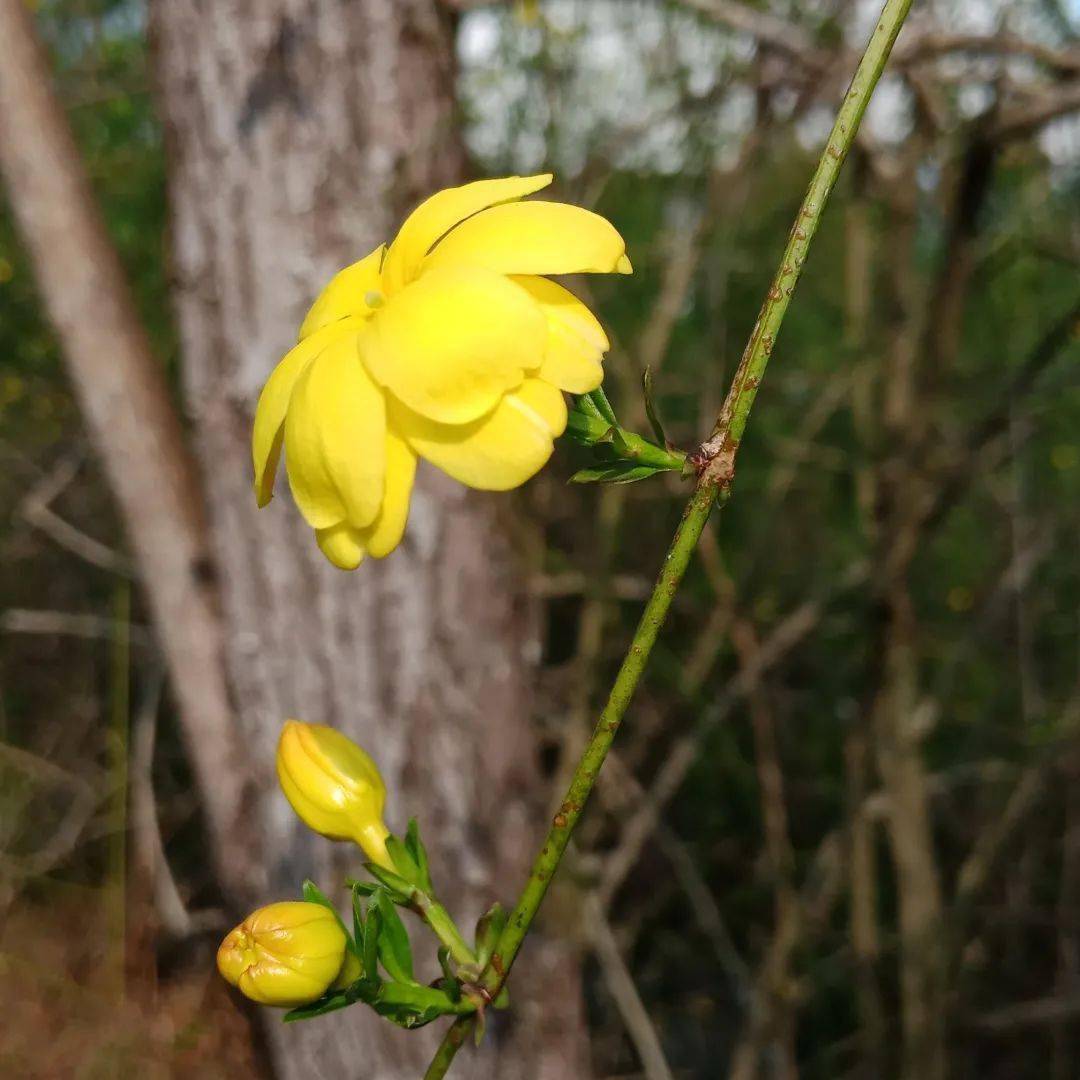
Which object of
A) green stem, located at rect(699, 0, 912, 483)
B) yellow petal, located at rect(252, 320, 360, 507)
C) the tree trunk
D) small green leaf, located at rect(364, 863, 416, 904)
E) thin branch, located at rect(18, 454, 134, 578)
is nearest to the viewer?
green stem, located at rect(699, 0, 912, 483)

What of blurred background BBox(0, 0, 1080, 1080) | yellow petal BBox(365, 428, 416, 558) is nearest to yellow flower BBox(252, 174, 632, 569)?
yellow petal BBox(365, 428, 416, 558)

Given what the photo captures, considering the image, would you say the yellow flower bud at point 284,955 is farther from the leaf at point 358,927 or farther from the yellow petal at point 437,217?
the yellow petal at point 437,217

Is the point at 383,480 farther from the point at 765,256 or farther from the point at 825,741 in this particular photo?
the point at 825,741

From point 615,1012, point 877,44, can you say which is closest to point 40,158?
point 877,44

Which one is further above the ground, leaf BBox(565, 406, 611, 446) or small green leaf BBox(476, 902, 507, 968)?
leaf BBox(565, 406, 611, 446)

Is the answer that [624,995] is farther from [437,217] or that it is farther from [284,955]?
[437,217]

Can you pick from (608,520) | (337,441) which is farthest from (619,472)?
(608,520)

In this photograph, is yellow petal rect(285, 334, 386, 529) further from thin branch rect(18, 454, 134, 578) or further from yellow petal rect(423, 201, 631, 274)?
thin branch rect(18, 454, 134, 578)

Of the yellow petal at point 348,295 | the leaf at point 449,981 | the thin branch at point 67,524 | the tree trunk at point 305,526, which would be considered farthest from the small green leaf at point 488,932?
the thin branch at point 67,524
